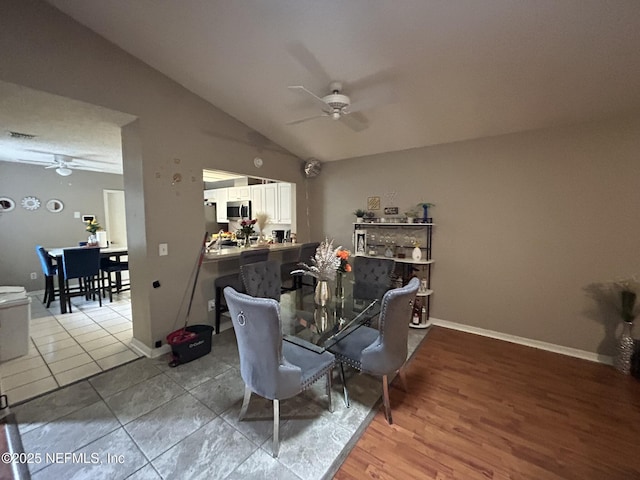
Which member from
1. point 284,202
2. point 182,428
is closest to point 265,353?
point 182,428

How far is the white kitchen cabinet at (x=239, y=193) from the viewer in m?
5.39

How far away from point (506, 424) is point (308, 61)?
3217mm

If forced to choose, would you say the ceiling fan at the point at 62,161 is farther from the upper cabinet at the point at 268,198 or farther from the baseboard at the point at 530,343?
the baseboard at the point at 530,343

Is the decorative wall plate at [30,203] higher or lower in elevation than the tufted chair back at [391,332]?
higher

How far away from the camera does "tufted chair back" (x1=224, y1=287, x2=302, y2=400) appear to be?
1462 millimetres

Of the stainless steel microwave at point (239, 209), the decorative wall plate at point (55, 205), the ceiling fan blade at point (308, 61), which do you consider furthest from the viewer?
the stainless steel microwave at point (239, 209)

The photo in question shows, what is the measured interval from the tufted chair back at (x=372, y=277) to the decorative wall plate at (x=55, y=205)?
5899mm

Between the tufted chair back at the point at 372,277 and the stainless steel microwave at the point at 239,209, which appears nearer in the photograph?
the tufted chair back at the point at 372,277

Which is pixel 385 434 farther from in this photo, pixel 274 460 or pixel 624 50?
pixel 624 50

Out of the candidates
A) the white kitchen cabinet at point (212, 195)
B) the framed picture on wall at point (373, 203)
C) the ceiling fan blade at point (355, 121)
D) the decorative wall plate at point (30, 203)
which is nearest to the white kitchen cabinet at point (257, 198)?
the white kitchen cabinet at point (212, 195)

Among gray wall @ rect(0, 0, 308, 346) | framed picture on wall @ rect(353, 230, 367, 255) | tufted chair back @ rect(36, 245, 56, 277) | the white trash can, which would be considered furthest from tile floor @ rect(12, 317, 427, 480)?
tufted chair back @ rect(36, 245, 56, 277)

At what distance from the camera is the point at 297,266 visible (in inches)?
160

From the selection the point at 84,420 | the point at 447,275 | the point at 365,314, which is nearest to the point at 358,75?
the point at 365,314

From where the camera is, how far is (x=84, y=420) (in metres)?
1.86
